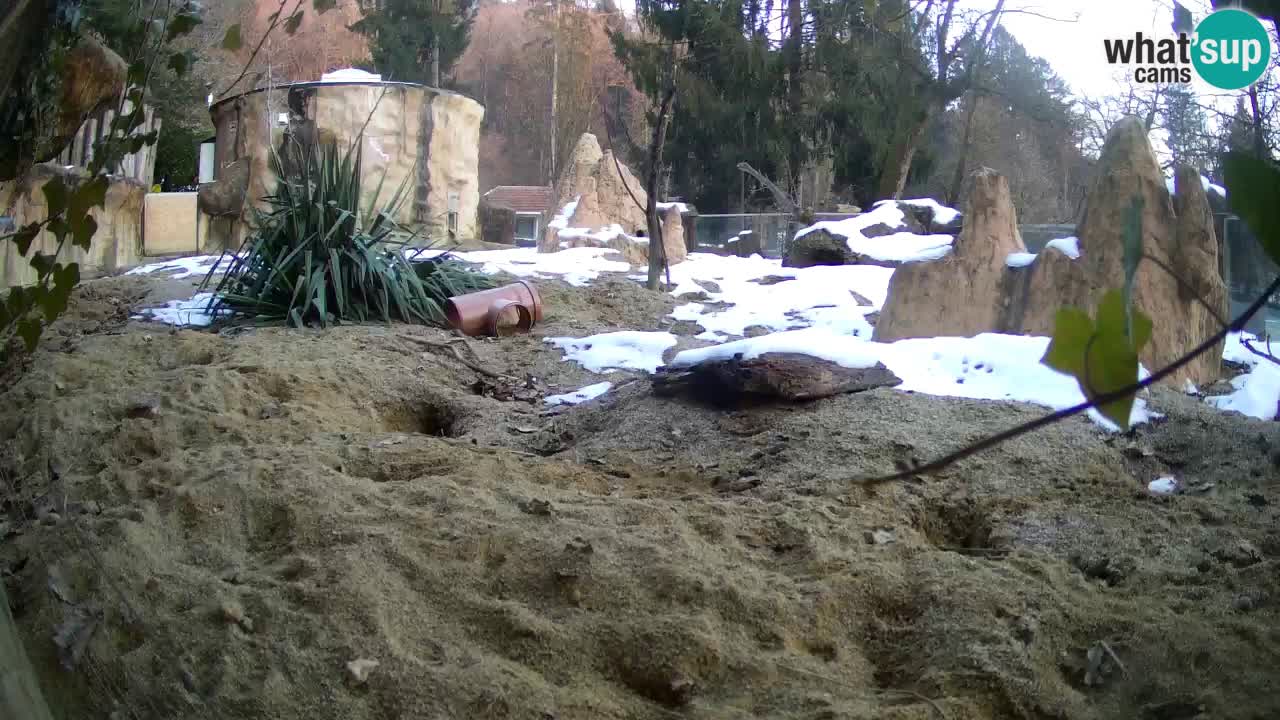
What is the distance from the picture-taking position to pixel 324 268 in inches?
234

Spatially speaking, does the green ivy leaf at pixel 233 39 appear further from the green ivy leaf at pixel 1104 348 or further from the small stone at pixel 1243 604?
the small stone at pixel 1243 604

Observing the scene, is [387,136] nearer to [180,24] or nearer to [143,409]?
[143,409]

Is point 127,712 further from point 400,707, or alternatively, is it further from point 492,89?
point 492,89

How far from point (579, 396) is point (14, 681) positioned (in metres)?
3.39

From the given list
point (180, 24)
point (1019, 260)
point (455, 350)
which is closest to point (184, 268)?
point (455, 350)

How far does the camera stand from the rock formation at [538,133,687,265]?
39.9ft

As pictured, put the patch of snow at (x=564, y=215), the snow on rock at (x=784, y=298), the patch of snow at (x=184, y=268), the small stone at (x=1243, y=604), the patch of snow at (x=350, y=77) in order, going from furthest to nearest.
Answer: the patch of snow at (x=350, y=77)
the patch of snow at (x=564, y=215)
the patch of snow at (x=184, y=268)
the snow on rock at (x=784, y=298)
the small stone at (x=1243, y=604)

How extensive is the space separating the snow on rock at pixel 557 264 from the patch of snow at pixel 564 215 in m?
1.14

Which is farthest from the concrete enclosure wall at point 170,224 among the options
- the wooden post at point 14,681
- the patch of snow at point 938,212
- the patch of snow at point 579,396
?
the wooden post at point 14,681

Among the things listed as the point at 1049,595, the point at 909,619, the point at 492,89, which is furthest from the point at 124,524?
the point at 492,89

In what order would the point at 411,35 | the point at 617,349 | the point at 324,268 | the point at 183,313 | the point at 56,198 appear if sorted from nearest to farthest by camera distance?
the point at 56,198 < the point at 617,349 < the point at 324,268 < the point at 183,313 < the point at 411,35

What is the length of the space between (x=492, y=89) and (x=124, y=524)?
37430 mm

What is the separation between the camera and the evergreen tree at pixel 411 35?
23672 mm

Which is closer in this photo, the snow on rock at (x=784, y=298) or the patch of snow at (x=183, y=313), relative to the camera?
the patch of snow at (x=183, y=313)
